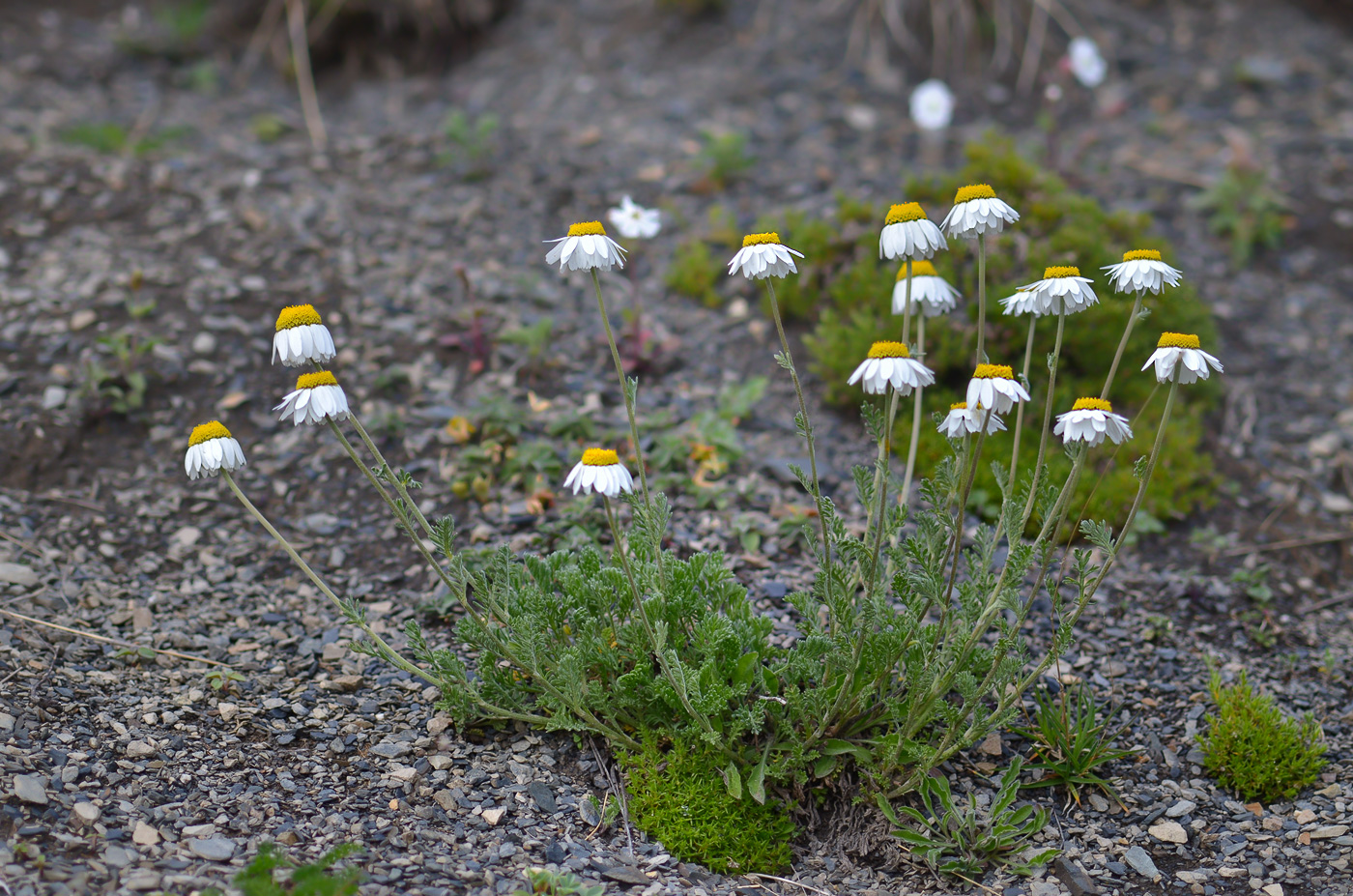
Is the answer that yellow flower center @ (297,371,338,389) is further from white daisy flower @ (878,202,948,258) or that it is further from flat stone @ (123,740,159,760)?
white daisy flower @ (878,202,948,258)

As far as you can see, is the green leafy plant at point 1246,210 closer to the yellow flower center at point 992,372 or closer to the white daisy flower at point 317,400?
the yellow flower center at point 992,372

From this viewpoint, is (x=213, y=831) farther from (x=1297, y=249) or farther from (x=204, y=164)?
(x=1297, y=249)

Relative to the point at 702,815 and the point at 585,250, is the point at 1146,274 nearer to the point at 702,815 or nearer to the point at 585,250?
the point at 585,250

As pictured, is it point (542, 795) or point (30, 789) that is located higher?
point (30, 789)

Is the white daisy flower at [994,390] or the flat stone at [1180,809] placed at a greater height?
the white daisy flower at [994,390]

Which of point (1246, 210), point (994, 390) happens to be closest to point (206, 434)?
point (994, 390)

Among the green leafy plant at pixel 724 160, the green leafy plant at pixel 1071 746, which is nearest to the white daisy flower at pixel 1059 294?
the green leafy plant at pixel 1071 746
